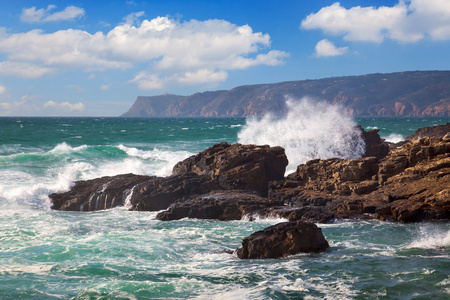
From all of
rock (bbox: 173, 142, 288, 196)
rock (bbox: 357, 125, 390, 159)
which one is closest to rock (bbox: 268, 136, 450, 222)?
rock (bbox: 173, 142, 288, 196)

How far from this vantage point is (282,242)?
36.8ft

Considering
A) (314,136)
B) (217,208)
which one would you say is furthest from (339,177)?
(314,136)

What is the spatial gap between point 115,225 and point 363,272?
912 centimetres

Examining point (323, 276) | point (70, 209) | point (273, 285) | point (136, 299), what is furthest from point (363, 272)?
point (70, 209)

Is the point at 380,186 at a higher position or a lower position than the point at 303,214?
higher

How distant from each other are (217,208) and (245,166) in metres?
3.47

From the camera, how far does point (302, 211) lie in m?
15.3

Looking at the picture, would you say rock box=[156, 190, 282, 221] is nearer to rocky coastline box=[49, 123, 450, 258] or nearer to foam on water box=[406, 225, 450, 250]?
rocky coastline box=[49, 123, 450, 258]

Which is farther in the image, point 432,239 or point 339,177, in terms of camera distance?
point 339,177

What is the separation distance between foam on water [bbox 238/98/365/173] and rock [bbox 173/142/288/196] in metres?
5.62

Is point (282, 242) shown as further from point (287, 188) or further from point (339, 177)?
point (287, 188)

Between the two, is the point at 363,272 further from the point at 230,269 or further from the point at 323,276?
the point at 230,269

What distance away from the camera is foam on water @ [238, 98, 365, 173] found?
26.5m

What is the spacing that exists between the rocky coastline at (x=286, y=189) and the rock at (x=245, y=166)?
4 cm
